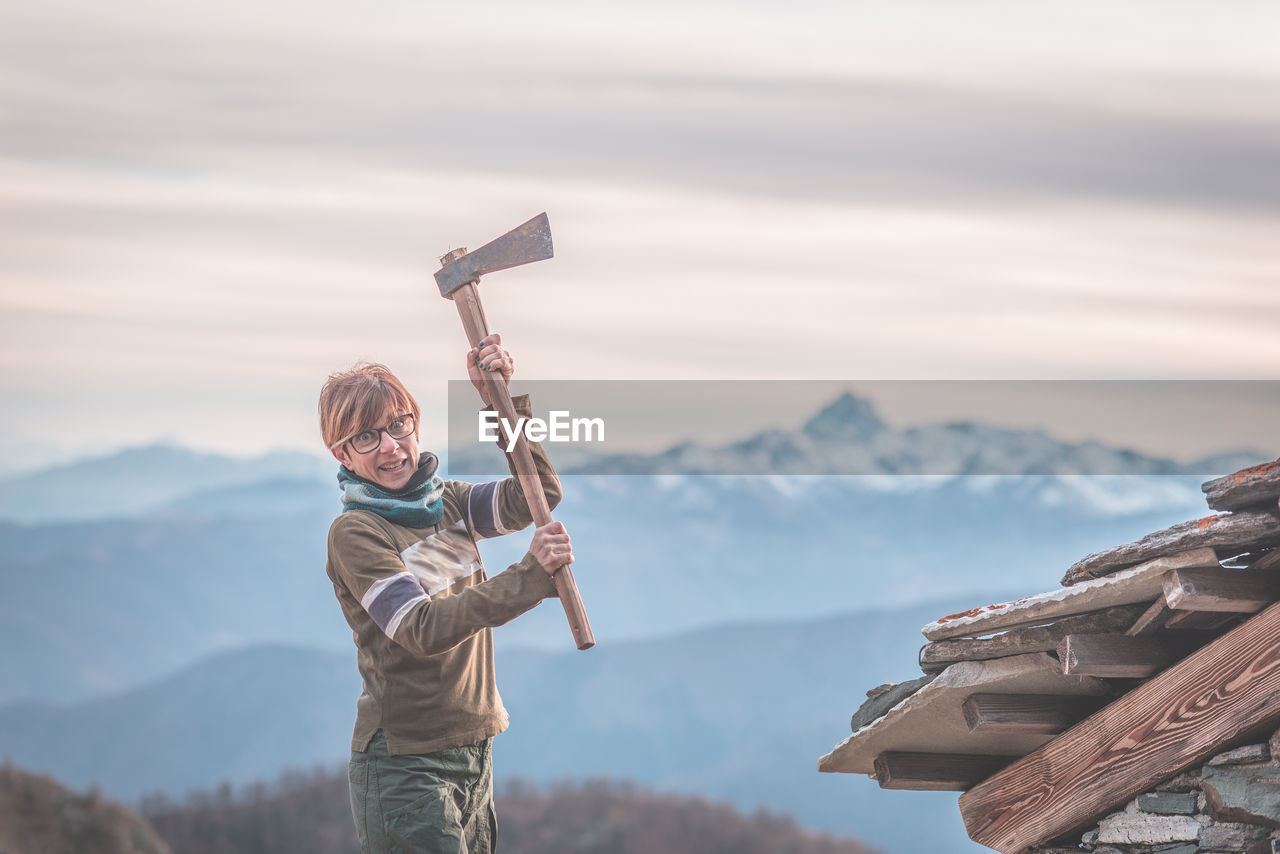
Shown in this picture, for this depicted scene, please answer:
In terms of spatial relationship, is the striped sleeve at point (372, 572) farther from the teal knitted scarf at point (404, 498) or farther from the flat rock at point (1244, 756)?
the flat rock at point (1244, 756)

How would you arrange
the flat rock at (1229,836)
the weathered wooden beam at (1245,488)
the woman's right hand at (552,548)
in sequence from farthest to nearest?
the flat rock at (1229,836) → the woman's right hand at (552,548) → the weathered wooden beam at (1245,488)

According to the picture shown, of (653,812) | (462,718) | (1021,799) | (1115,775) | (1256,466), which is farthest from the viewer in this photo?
(653,812)

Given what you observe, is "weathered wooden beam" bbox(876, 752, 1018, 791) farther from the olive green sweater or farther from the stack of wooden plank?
the olive green sweater

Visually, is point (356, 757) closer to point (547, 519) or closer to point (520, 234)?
point (547, 519)

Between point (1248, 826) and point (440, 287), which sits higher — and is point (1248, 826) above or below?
below

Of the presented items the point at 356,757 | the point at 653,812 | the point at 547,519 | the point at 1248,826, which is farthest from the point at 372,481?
the point at 653,812

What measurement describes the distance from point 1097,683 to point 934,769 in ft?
2.62

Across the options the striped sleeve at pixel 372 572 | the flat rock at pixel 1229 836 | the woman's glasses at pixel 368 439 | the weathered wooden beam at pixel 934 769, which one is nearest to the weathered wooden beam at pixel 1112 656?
the flat rock at pixel 1229 836

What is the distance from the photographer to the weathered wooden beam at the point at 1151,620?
14.0 ft

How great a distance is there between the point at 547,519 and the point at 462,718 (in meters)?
0.67

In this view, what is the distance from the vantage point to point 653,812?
7862 cm

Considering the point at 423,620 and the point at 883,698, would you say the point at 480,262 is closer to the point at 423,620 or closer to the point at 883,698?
the point at 423,620

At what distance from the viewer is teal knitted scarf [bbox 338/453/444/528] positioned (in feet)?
14.0

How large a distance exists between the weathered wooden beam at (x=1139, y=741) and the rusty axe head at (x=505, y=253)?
2.50 m
